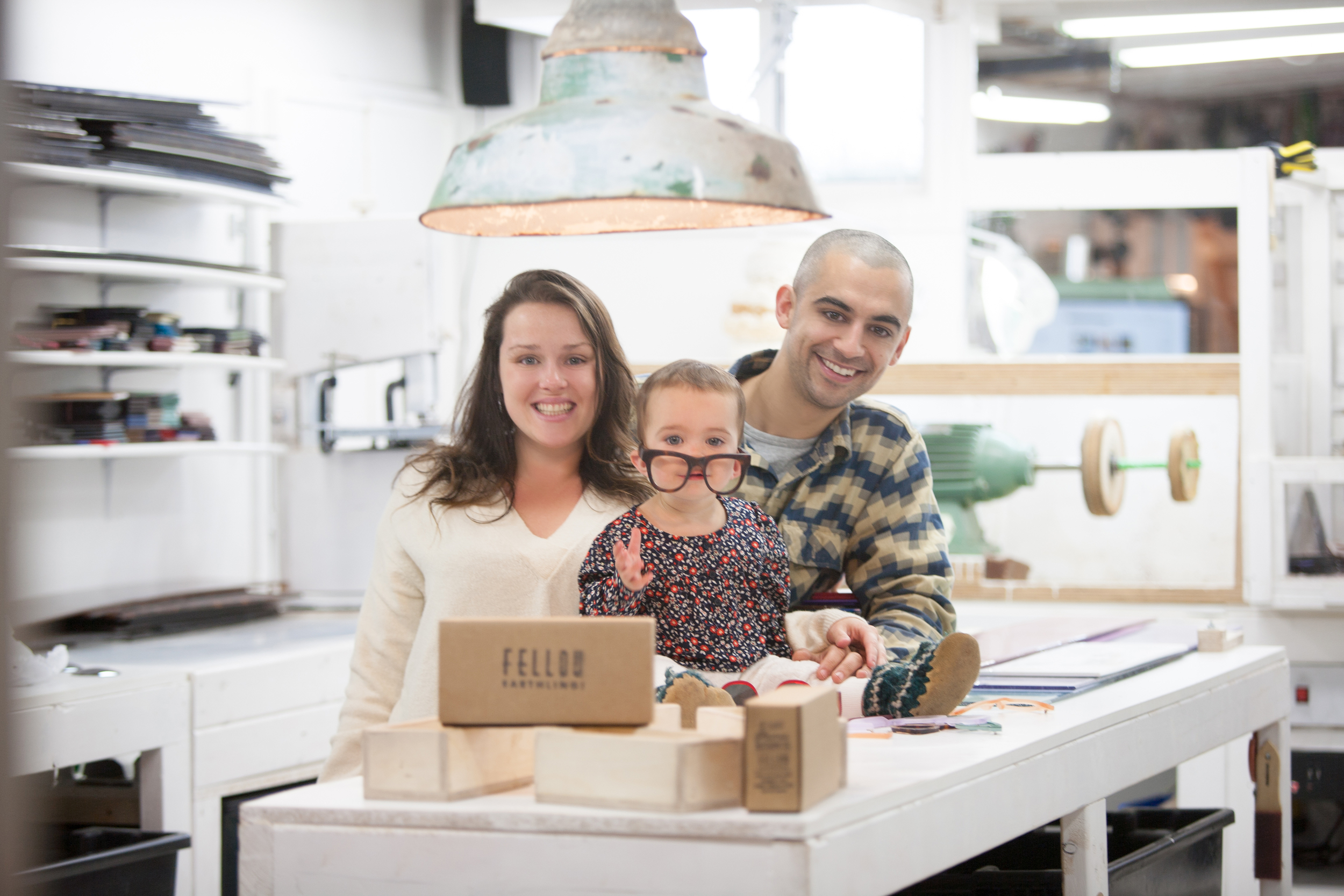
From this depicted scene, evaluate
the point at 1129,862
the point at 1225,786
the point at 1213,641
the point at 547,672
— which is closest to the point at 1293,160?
the point at 1225,786

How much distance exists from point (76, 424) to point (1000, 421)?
264 centimetres

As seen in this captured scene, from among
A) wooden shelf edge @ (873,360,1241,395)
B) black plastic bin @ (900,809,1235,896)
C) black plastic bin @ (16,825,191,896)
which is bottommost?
black plastic bin @ (16,825,191,896)

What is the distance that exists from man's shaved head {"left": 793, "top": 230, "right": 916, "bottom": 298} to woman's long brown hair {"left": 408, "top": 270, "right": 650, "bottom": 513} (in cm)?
37

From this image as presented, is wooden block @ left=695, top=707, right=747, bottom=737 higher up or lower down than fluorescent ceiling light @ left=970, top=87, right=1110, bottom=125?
lower down

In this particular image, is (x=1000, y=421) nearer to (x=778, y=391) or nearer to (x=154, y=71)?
(x=778, y=391)

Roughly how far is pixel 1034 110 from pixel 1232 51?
718 mm

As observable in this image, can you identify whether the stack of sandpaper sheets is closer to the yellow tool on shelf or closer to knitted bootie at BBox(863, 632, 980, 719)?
knitted bootie at BBox(863, 632, 980, 719)

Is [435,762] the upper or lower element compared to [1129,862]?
upper

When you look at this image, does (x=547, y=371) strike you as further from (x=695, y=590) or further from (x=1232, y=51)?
(x=1232, y=51)

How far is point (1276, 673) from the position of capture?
2.62 m

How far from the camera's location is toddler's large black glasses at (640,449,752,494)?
1929 mm

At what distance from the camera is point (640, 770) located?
1.37 m

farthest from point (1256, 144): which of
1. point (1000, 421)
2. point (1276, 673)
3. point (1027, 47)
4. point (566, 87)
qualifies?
point (566, 87)

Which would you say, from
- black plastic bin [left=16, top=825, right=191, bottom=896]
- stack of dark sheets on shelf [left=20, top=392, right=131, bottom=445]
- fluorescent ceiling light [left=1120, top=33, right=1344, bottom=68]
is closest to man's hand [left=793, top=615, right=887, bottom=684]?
black plastic bin [left=16, top=825, right=191, bottom=896]
